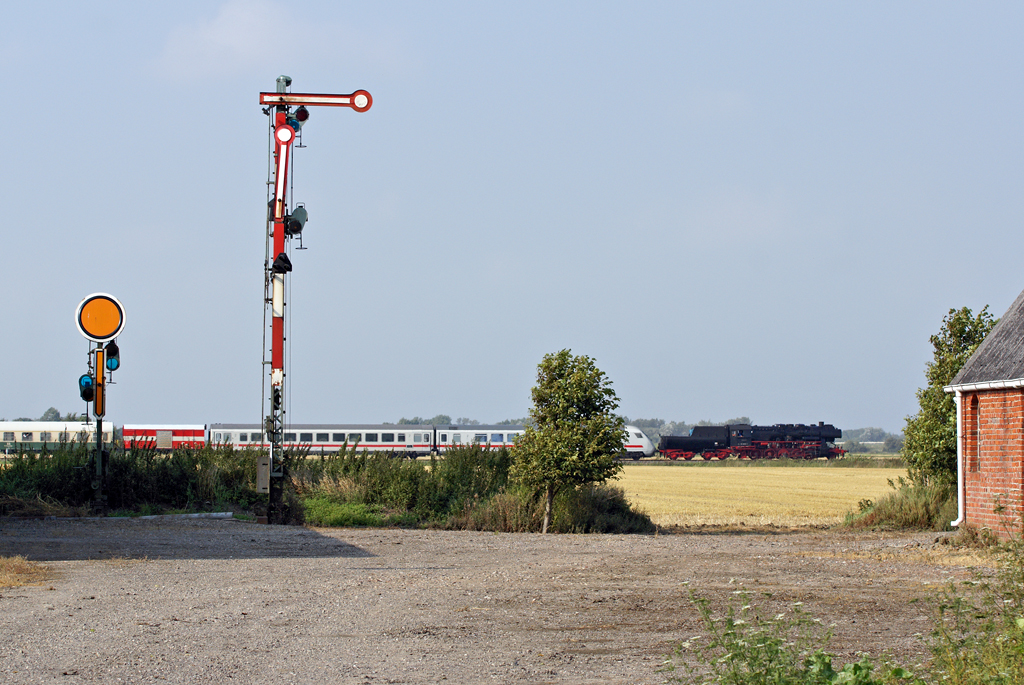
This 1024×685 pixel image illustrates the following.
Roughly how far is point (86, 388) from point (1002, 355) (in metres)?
16.9

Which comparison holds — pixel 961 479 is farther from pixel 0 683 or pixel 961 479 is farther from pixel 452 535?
pixel 0 683

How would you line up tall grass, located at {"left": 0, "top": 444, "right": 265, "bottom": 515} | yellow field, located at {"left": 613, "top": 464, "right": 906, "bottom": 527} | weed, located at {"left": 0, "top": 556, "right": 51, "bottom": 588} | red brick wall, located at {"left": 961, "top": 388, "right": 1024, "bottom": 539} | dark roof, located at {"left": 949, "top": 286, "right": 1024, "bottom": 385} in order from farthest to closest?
1. yellow field, located at {"left": 613, "top": 464, "right": 906, "bottom": 527}
2. tall grass, located at {"left": 0, "top": 444, "right": 265, "bottom": 515}
3. dark roof, located at {"left": 949, "top": 286, "right": 1024, "bottom": 385}
4. red brick wall, located at {"left": 961, "top": 388, "right": 1024, "bottom": 539}
5. weed, located at {"left": 0, "top": 556, "right": 51, "bottom": 588}

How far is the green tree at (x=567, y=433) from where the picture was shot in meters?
18.8

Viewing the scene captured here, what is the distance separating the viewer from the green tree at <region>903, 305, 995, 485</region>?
19641mm

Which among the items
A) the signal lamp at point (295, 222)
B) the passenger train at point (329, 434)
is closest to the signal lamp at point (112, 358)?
the signal lamp at point (295, 222)

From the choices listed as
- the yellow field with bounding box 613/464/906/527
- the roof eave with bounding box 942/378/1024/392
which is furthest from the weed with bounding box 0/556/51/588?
the yellow field with bounding box 613/464/906/527

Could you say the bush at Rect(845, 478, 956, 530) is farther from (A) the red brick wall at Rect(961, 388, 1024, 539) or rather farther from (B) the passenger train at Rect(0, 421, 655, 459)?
(B) the passenger train at Rect(0, 421, 655, 459)

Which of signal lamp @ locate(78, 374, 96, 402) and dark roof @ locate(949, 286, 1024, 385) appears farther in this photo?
signal lamp @ locate(78, 374, 96, 402)

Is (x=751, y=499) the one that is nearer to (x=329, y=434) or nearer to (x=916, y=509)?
(x=916, y=509)

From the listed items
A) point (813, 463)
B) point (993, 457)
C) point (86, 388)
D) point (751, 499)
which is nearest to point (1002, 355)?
point (993, 457)

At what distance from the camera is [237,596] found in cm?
1020

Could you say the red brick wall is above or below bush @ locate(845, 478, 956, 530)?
above

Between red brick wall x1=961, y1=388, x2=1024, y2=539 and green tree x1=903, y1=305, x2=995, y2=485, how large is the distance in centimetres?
257

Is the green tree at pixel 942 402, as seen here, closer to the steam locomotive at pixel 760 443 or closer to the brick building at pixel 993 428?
the brick building at pixel 993 428
